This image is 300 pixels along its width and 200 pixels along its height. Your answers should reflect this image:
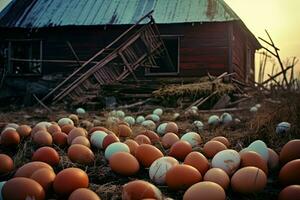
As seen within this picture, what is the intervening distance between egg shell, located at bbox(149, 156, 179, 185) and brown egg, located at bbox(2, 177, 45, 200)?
0.78 meters

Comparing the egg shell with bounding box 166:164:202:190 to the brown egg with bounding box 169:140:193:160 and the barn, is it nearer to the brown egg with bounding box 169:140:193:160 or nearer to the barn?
the brown egg with bounding box 169:140:193:160

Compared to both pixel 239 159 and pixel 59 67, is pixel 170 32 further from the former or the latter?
pixel 239 159

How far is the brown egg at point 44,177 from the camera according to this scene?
220 centimetres

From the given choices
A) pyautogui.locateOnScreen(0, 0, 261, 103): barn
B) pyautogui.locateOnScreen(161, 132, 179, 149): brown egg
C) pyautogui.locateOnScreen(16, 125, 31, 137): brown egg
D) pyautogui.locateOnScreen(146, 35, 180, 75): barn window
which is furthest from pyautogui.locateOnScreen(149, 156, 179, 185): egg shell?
pyautogui.locateOnScreen(0, 0, 261, 103): barn

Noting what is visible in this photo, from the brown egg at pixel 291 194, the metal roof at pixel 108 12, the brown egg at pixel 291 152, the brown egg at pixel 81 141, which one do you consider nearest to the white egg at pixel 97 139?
the brown egg at pixel 81 141

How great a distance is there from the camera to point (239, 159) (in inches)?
99.0

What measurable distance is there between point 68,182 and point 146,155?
2.53 ft

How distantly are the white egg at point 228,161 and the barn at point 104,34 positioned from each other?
1158 cm

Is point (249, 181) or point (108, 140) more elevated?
point (249, 181)

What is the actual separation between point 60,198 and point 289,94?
242cm

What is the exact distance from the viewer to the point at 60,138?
3549 mm

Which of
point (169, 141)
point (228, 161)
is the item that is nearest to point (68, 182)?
point (228, 161)

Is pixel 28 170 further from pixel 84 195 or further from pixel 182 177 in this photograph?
pixel 182 177

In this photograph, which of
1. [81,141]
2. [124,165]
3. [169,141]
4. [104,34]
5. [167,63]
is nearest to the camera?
[124,165]
